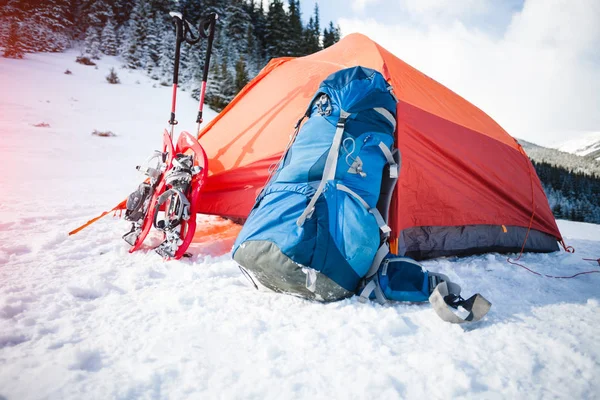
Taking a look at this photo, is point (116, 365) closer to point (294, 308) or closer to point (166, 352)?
point (166, 352)

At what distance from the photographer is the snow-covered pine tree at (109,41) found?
28672 millimetres

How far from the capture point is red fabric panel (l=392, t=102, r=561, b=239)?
2.89 metres

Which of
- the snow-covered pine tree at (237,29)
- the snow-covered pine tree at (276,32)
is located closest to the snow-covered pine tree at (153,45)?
the snow-covered pine tree at (237,29)

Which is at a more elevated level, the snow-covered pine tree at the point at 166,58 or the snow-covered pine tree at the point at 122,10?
the snow-covered pine tree at the point at 122,10

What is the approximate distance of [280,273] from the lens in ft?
5.94

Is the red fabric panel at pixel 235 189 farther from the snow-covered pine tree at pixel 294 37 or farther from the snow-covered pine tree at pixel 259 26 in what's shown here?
the snow-covered pine tree at pixel 294 37

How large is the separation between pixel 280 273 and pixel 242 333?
0.39 meters

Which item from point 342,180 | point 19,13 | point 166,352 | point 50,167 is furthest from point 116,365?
point 19,13

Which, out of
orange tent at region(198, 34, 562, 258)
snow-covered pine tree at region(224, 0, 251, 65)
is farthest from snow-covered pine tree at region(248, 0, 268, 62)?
orange tent at region(198, 34, 562, 258)

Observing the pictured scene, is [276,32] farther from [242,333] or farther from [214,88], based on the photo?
[242,333]

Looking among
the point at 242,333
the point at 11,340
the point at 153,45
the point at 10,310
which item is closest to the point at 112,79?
the point at 153,45

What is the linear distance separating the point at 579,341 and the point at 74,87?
23.1 meters

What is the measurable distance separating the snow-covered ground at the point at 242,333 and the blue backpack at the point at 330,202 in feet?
0.72

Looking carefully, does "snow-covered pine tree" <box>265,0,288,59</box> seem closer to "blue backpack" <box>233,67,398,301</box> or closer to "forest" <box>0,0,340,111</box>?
"forest" <box>0,0,340,111</box>
